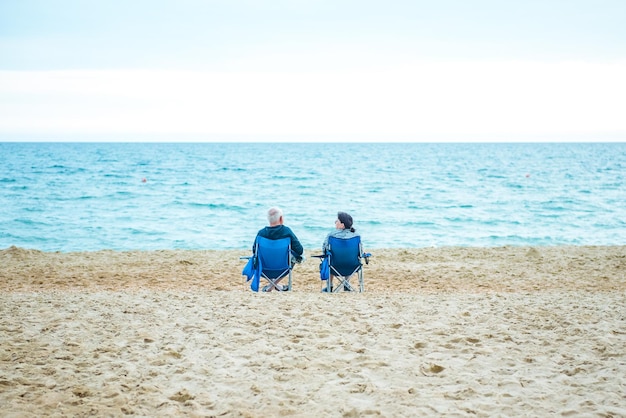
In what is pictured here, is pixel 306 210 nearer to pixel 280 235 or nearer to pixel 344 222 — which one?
pixel 344 222

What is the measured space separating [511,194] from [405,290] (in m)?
21.6

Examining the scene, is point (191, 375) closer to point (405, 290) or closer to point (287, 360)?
point (287, 360)

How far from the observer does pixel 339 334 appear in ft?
16.2

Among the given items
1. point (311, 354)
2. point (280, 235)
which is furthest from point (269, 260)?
point (311, 354)

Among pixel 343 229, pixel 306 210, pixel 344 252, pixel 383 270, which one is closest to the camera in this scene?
pixel 344 252

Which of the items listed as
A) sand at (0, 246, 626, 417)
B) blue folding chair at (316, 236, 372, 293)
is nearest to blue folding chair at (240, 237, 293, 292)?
sand at (0, 246, 626, 417)

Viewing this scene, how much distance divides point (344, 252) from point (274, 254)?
92cm

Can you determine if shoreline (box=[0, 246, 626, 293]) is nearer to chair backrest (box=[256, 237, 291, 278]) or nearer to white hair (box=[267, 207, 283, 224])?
chair backrest (box=[256, 237, 291, 278])

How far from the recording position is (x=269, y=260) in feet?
23.0

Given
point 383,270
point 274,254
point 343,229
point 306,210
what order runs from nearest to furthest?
point 274,254, point 343,229, point 383,270, point 306,210

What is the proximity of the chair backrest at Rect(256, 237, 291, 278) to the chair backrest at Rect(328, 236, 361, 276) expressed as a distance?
576mm

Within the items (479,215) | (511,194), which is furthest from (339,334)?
(511,194)

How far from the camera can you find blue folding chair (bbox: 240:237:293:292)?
694cm

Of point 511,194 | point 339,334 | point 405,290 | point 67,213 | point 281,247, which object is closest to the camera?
point 339,334
